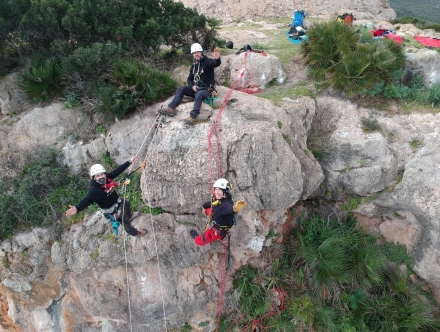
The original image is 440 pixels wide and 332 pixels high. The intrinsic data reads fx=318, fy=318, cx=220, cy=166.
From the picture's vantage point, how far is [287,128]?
709 centimetres

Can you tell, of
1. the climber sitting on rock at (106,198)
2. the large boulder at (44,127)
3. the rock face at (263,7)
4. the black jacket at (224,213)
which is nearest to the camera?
the climber sitting on rock at (106,198)

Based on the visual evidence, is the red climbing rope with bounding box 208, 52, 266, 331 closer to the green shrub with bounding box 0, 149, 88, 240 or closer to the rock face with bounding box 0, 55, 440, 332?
the rock face with bounding box 0, 55, 440, 332

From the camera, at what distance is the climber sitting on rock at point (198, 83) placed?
6.49 meters

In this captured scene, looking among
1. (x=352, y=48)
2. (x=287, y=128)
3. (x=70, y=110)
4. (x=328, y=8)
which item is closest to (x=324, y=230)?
(x=287, y=128)

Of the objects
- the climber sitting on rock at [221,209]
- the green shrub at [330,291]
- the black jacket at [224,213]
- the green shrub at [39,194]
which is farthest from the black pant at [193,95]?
the green shrub at [330,291]

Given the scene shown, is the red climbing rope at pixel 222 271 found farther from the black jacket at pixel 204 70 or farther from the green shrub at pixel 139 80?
the green shrub at pixel 139 80

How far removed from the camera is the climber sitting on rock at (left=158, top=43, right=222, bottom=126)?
21.3 ft

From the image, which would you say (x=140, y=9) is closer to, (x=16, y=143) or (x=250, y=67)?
(x=250, y=67)

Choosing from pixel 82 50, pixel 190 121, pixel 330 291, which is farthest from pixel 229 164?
pixel 82 50

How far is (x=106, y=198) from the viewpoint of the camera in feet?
17.9

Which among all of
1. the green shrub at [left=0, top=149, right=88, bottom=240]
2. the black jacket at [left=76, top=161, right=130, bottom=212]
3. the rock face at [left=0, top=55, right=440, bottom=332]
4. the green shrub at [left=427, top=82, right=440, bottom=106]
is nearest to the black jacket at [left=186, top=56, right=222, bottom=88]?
the rock face at [left=0, top=55, right=440, bottom=332]

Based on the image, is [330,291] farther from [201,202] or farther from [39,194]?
[39,194]

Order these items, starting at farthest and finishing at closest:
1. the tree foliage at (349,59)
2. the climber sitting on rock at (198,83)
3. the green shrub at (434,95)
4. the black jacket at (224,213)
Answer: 1. the green shrub at (434,95)
2. the tree foliage at (349,59)
3. the climber sitting on rock at (198,83)
4. the black jacket at (224,213)

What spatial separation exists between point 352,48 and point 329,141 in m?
2.65
